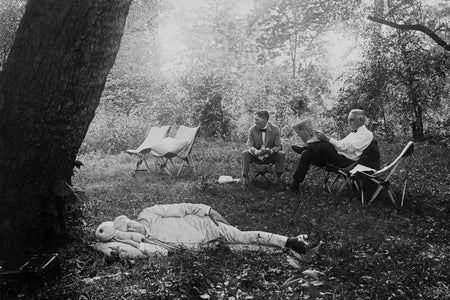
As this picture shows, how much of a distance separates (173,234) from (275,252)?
1054mm

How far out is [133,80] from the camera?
64.2 feet

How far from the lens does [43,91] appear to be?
319 cm

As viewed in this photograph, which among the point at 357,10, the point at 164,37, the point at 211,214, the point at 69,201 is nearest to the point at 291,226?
the point at 211,214

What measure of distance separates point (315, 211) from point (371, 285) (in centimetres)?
240

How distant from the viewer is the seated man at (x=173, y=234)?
394cm

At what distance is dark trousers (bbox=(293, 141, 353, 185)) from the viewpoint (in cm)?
661

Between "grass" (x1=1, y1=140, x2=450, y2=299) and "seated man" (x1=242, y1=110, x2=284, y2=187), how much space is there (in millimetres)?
403

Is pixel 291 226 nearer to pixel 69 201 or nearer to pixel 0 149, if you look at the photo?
pixel 69 201

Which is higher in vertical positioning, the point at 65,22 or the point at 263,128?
the point at 65,22

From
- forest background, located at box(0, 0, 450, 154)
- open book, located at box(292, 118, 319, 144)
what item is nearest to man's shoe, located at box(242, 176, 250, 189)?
open book, located at box(292, 118, 319, 144)

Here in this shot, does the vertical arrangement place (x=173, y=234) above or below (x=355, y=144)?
below

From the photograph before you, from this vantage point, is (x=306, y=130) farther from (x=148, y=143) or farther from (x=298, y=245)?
(x=148, y=143)

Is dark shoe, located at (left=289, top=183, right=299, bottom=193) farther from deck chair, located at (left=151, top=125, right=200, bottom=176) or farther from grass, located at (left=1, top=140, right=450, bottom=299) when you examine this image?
deck chair, located at (left=151, top=125, right=200, bottom=176)

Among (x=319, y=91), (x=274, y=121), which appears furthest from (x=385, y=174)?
(x=319, y=91)
